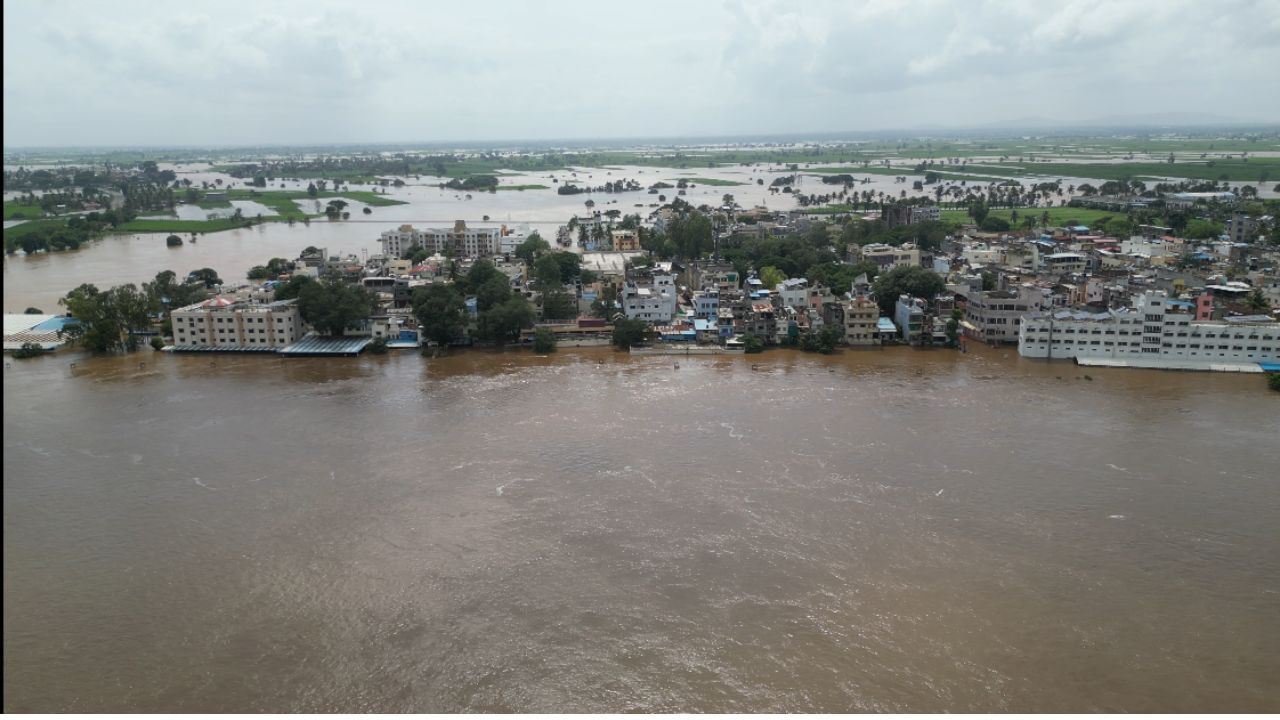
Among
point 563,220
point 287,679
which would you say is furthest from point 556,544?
point 563,220

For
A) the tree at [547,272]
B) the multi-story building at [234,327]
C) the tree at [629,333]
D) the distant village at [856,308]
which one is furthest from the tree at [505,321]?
the multi-story building at [234,327]

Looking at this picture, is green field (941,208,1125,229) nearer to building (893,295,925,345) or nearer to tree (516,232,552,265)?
tree (516,232,552,265)

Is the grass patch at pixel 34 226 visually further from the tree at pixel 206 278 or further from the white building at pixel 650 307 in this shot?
the white building at pixel 650 307

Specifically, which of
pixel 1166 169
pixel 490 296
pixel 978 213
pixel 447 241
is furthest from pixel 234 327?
pixel 1166 169

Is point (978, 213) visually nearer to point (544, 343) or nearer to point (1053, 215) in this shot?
point (1053, 215)

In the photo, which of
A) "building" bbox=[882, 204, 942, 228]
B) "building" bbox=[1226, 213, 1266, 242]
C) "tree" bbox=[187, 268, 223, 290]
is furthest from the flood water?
"building" bbox=[882, 204, 942, 228]

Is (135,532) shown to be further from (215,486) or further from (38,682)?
(38,682)
